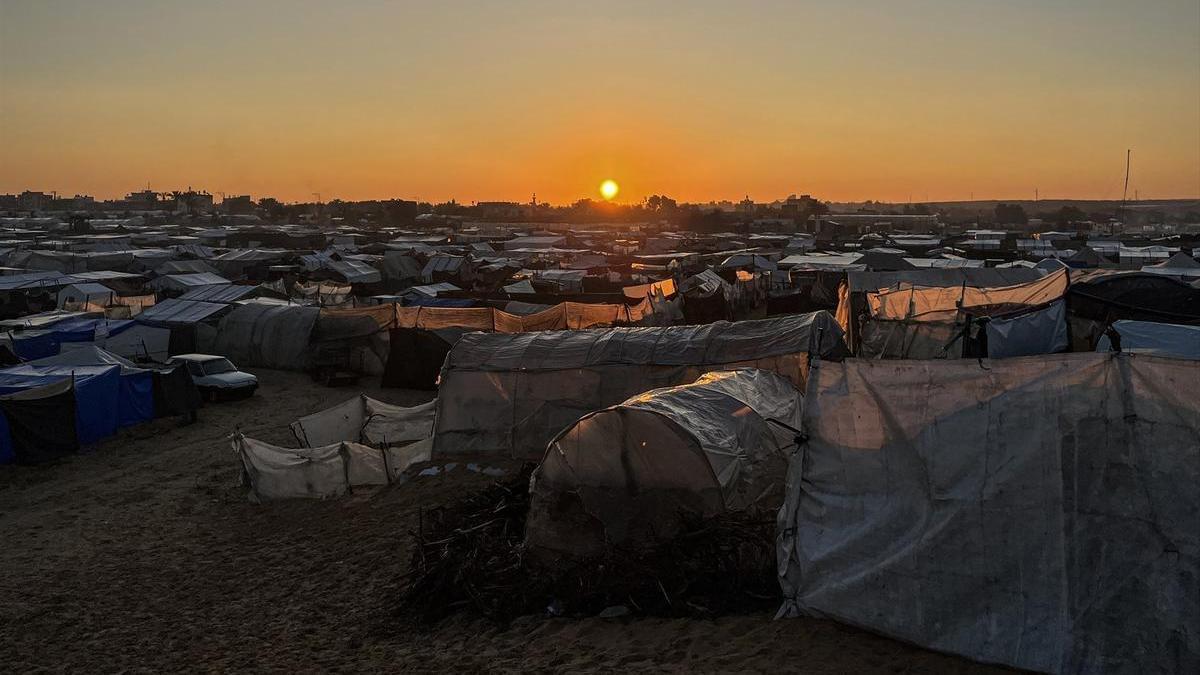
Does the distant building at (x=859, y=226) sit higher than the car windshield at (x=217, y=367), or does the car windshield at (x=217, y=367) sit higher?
the distant building at (x=859, y=226)

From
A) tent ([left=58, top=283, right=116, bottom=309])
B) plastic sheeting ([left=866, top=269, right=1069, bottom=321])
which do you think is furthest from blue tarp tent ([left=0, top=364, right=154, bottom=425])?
tent ([left=58, top=283, right=116, bottom=309])

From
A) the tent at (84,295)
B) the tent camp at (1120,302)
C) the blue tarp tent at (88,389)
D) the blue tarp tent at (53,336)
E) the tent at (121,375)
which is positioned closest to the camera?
the tent camp at (1120,302)

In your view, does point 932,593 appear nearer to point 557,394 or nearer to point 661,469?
point 661,469

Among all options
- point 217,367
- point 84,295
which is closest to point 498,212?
point 84,295

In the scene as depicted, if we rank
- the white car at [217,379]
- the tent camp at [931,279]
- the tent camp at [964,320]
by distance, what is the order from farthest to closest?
the tent camp at [931,279]
the white car at [217,379]
the tent camp at [964,320]

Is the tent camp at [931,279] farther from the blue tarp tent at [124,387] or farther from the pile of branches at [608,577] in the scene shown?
the blue tarp tent at [124,387]

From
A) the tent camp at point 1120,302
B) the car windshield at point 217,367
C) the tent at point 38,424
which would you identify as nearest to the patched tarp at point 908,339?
the tent camp at point 1120,302

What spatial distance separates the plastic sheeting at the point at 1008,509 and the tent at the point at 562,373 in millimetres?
7826

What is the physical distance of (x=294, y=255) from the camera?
60.7 meters

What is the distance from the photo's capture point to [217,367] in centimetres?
2453

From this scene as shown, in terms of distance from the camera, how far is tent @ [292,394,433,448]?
1684cm

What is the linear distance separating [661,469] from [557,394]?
21.3 ft

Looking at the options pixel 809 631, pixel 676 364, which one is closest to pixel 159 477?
pixel 676 364

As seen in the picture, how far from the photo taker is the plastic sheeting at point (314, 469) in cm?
1456
